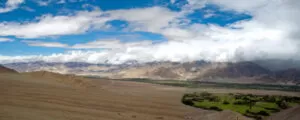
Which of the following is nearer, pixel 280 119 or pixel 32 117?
pixel 32 117

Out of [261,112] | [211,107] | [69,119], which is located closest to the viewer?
[69,119]

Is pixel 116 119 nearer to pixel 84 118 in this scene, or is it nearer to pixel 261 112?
pixel 84 118

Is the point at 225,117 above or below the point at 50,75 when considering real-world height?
below

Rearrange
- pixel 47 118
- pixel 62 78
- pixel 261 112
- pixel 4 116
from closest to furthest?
pixel 4 116
pixel 47 118
pixel 261 112
pixel 62 78

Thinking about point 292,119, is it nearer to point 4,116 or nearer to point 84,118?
point 84,118

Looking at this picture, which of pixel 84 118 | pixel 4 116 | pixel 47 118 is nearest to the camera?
pixel 4 116

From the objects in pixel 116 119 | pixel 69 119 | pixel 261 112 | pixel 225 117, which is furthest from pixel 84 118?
pixel 261 112

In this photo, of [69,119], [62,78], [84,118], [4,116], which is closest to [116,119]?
[84,118]

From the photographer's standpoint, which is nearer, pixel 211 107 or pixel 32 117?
pixel 32 117

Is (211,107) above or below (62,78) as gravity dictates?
below
